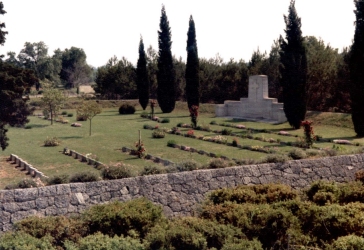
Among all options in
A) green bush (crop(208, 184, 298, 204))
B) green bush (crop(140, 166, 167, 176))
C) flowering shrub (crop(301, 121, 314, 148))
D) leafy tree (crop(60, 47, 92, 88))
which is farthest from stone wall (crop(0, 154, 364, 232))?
leafy tree (crop(60, 47, 92, 88))

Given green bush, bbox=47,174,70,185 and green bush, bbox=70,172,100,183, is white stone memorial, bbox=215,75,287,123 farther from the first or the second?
green bush, bbox=47,174,70,185

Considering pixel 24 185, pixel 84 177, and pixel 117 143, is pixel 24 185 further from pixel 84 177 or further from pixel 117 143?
pixel 117 143

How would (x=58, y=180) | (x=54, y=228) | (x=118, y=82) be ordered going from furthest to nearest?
(x=118, y=82) → (x=58, y=180) → (x=54, y=228)

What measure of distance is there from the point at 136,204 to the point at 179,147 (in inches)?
518

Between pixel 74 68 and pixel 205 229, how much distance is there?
8408 cm

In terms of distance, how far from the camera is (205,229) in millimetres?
6996

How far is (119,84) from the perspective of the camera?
180 feet

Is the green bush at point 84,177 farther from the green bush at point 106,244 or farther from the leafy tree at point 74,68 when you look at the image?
the leafy tree at point 74,68

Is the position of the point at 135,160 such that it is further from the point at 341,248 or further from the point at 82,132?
the point at 341,248

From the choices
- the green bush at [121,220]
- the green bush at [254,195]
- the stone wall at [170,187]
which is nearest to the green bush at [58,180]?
the stone wall at [170,187]

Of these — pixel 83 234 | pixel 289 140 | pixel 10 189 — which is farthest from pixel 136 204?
pixel 289 140

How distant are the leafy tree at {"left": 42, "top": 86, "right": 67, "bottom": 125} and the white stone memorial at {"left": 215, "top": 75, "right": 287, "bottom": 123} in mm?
14174

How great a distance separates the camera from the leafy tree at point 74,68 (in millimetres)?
85062

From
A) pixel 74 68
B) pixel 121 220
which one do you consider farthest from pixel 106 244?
pixel 74 68
